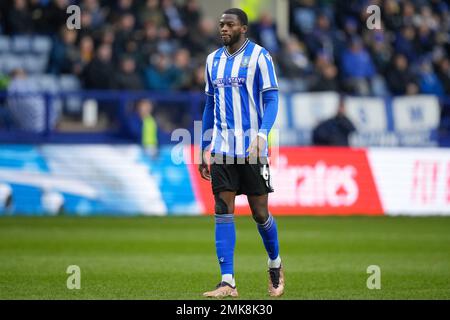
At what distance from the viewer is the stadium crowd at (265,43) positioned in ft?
70.6

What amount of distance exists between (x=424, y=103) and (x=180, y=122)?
5900mm

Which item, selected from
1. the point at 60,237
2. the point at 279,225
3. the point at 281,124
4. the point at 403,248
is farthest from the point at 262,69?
the point at 281,124

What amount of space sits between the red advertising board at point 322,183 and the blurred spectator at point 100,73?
3102mm

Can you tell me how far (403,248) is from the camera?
14.3 m

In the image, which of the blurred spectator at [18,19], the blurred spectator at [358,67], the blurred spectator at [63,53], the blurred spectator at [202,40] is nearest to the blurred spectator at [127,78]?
the blurred spectator at [63,53]

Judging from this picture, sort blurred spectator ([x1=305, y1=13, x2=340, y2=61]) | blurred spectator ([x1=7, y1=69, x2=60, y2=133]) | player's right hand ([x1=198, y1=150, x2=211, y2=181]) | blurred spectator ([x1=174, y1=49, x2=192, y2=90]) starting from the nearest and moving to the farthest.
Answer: player's right hand ([x1=198, y1=150, x2=211, y2=181])
blurred spectator ([x1=7, y1=69, x2=60, y2=133])
blurred spectator ([x1=174, y1=49, x2=192, y2=90])
blurred spectator ([x1=305, y1=13, x2=340, y2=61])

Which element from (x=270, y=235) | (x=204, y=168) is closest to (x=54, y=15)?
(x=204, y=168)

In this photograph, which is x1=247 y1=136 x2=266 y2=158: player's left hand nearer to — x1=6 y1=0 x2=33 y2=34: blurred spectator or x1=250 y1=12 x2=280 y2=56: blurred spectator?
x1=6 y1=0 x2=33 y2=34: blurred spectator

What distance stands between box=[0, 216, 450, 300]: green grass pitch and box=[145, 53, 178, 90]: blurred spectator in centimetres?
417

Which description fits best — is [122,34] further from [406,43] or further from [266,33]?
[406,43]

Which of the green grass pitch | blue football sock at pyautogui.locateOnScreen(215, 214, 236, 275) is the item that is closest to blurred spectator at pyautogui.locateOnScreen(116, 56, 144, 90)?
the green grass pitch

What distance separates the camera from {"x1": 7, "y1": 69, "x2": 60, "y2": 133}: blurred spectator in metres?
19.2

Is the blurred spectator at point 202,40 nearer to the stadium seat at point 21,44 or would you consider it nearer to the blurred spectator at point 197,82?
the blurred spectator at point 197,82

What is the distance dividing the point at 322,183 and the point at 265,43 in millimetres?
6263
